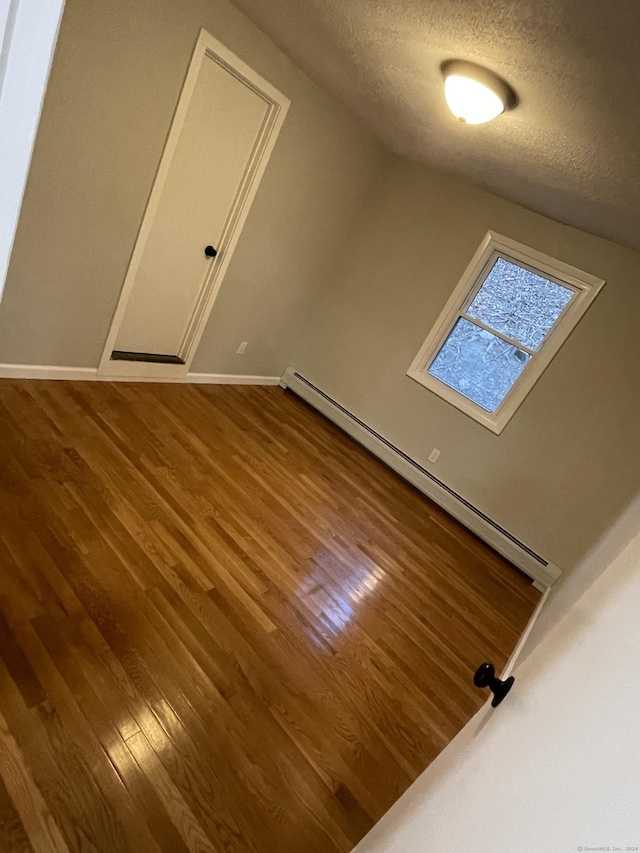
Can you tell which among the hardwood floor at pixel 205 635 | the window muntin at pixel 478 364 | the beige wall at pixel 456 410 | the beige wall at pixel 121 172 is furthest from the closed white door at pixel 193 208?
the window muntin at pixel 478 364

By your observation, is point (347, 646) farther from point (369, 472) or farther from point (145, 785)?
point (369, 472)

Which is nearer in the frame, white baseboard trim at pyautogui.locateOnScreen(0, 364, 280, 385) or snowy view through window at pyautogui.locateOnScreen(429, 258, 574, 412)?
white baseboard trim at pyautogui.locateOnScreen(0, 364, 280, 385)

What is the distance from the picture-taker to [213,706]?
70.3 inches

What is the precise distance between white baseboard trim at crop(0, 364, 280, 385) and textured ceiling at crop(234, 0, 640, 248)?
7.22 feet

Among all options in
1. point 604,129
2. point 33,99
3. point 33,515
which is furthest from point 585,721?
point 33,515

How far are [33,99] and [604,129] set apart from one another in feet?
5.93

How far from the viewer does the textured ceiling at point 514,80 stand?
1.32 metres

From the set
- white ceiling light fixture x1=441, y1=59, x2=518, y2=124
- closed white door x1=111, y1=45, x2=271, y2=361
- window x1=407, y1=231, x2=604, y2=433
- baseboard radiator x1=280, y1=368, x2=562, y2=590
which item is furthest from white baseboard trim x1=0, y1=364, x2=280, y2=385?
white ceiling light fixture x1=441, y1=59, x2=518, y2=124

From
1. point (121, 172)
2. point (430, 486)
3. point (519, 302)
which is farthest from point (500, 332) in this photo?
point (121, 172)

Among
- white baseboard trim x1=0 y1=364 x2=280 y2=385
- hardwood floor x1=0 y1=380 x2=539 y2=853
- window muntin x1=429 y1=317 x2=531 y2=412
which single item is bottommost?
hardwood floor x1=0 y1=380 x2=539 y2=853

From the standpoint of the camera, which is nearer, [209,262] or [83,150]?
[83,150]

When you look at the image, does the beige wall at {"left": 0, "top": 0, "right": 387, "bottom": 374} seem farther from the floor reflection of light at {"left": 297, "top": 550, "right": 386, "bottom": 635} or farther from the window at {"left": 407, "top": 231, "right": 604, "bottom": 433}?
the floor reflection of light at {"left": 297, "top": 550, "right": 386, "bottom": 635}

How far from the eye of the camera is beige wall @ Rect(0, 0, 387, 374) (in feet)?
7.64

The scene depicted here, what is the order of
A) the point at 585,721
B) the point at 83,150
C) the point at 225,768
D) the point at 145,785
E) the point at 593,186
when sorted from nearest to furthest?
the point at 585,721
the point at 145,785
the point at 225,768
the point at 593,186
the point at 83,150
